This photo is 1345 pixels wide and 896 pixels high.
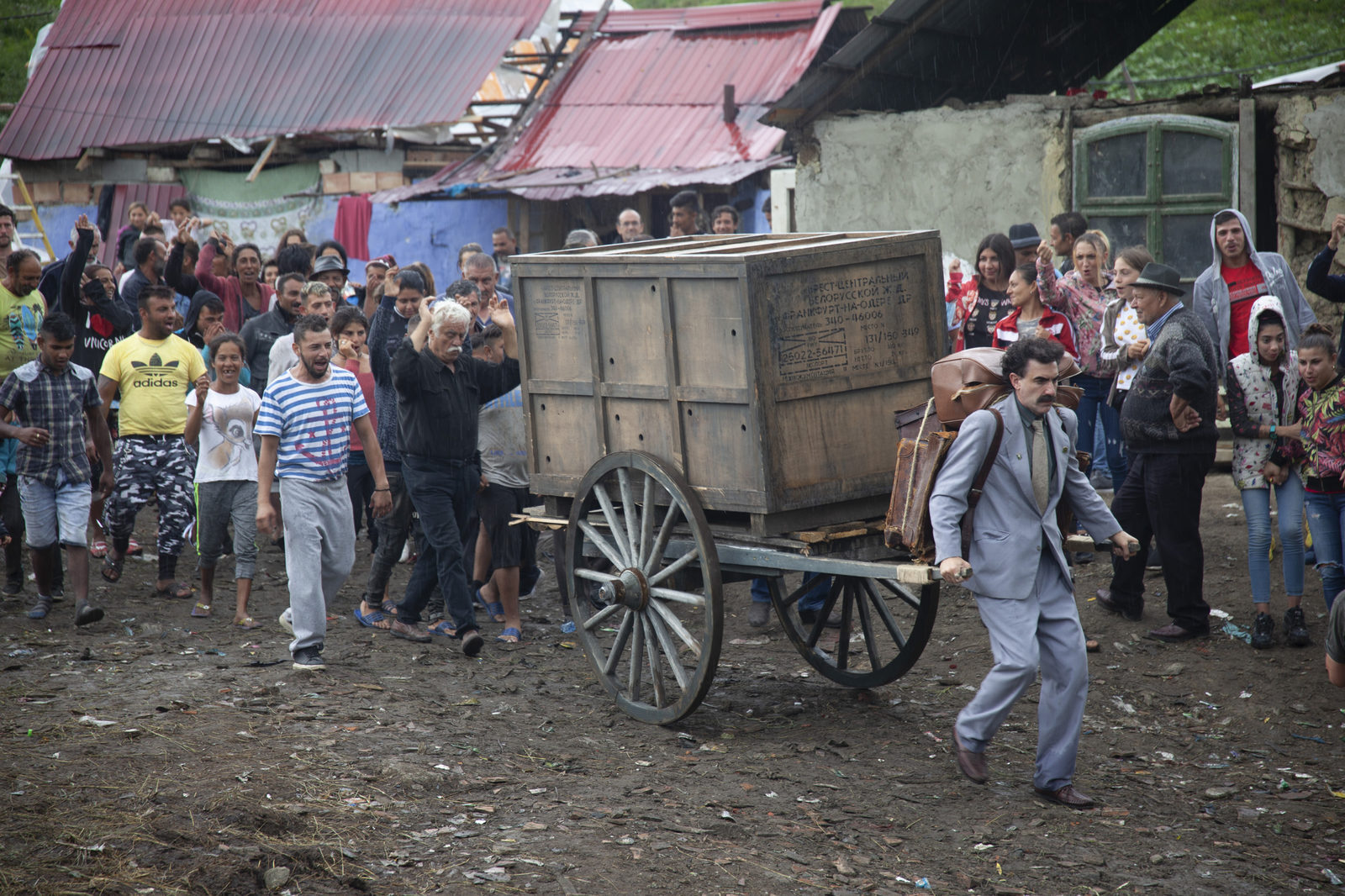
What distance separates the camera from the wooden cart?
16.6 ft

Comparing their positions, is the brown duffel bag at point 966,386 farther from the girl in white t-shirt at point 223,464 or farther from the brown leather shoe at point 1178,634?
the girl in white t-shirt at point 223,464

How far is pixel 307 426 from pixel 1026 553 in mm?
3793

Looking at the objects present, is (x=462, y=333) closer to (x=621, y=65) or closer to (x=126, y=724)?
(x=126, y=724)

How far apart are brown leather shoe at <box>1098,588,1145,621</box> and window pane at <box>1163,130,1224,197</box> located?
14.6 feet

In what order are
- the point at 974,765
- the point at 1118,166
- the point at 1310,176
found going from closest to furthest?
the point at 974,765, the point at 1310,176, the point at 1118,166

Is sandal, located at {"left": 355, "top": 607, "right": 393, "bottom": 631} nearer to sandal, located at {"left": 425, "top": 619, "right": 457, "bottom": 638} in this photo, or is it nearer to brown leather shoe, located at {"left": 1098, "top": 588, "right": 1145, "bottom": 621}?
sandal, located at {"left": 425, "top": 619, "right": 457, "bottom": 638}

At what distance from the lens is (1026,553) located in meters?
4.72

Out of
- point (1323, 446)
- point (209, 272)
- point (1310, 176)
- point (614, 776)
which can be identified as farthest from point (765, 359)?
point (209, 272)

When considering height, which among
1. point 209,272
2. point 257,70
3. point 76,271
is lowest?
point 76,271

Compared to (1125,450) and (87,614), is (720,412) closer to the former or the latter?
(1125,450)

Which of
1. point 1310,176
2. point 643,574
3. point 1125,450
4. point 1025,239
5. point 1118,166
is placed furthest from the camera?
point 1118,166

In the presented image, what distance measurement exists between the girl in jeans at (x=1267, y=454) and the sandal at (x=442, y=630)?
462 cm

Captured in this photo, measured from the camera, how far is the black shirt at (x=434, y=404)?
21.7ft

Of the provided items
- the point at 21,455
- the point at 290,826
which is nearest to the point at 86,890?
the point at 290,826
